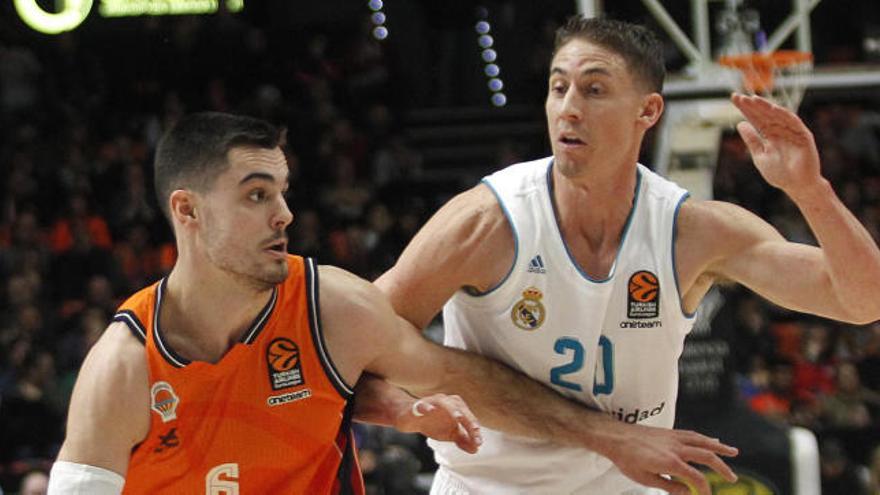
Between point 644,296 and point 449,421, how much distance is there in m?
0.89

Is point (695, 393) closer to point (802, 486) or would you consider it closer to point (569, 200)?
point (802, 486)

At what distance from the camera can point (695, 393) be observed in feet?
24.0

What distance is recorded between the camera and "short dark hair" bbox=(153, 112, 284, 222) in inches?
158

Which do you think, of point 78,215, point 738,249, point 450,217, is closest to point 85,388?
point 450,217

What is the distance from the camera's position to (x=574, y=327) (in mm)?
4375

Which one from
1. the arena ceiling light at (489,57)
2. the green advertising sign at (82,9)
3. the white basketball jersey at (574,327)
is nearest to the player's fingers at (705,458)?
the white basketball jersey at (574,327)

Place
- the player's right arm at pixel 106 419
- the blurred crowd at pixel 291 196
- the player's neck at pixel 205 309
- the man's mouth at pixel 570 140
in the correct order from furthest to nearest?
the blurred crowd at pixel 291 196 < the man's mouth at pixel 570 140 < the player's neck at pixel 205 309 < the player's right arm at pixel 106 419

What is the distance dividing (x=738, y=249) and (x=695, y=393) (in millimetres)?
2972

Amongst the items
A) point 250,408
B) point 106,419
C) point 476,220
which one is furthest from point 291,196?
point 106,419

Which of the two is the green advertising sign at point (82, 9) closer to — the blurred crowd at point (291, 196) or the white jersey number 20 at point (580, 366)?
the blurred crowd at point (291, 196)

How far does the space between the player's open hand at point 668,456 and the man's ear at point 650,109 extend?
958mm

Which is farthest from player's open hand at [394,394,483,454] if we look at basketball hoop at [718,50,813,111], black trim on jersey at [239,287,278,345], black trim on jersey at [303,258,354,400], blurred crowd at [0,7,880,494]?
blurred crowd at [0,7,880,494]

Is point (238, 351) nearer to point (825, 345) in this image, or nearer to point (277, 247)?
point (277, 247)

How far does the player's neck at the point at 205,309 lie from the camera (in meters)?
4.03
